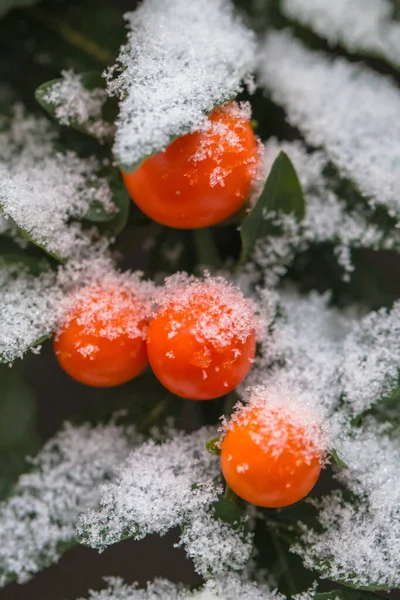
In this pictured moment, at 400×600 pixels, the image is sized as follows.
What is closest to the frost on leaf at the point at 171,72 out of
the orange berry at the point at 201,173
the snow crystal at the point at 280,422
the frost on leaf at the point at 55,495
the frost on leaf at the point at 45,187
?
the orange berry at the point at 201,173

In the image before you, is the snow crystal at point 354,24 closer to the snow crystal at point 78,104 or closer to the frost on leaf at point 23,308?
the snow crystal at point 78,104

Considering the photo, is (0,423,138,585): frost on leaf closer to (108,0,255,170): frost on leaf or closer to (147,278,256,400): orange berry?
(147,278,256,400): orange berry

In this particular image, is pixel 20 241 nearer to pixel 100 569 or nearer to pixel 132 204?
pixel 132 204

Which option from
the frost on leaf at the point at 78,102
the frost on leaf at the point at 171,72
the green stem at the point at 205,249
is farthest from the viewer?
the green stem at the point at 205,249

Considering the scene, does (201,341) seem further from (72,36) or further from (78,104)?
(72,36)

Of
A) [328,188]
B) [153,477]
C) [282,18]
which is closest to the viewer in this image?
[153,477]

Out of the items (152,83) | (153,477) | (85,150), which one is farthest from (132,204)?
(153,477)
